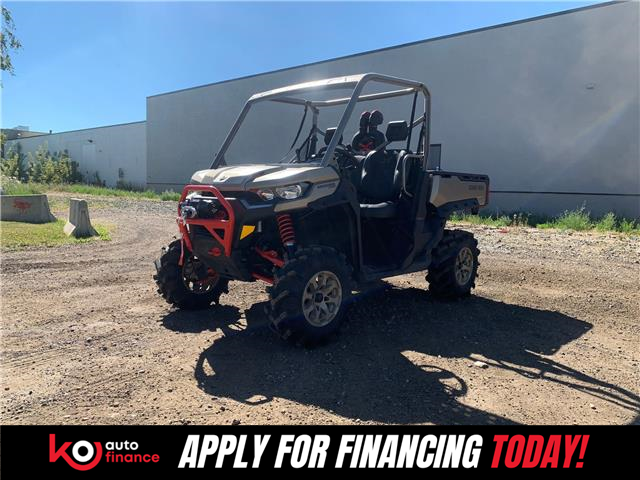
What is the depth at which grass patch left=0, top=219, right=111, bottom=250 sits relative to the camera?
977 cm

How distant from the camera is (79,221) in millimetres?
11125

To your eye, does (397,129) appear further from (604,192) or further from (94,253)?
(604,192)

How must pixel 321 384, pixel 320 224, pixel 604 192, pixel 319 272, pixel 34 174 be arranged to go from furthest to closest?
1. pixel 34 174
2. pixel 604 192
3. pixel 320 224
4. pixel 319 272
5. pixel 321 384

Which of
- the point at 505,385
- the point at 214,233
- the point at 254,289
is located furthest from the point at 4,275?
the point at 505,385

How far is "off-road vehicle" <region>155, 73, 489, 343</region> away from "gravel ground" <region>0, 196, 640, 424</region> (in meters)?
0.40

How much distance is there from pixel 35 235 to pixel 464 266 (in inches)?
356

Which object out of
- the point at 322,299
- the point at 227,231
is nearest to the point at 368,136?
the point at 322,299

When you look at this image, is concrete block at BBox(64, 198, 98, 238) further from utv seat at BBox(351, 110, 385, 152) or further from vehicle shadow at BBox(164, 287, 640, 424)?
utv seat at BBox(351, 110, 385, 152)

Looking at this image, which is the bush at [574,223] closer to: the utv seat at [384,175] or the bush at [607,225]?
the bush at [607,225]

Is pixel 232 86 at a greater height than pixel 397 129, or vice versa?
pixel 232 86

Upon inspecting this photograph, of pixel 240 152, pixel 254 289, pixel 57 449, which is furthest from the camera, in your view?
pixel 240 152

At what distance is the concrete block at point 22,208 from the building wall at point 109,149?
79.1 ft

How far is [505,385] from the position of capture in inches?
150

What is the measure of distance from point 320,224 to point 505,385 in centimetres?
225
